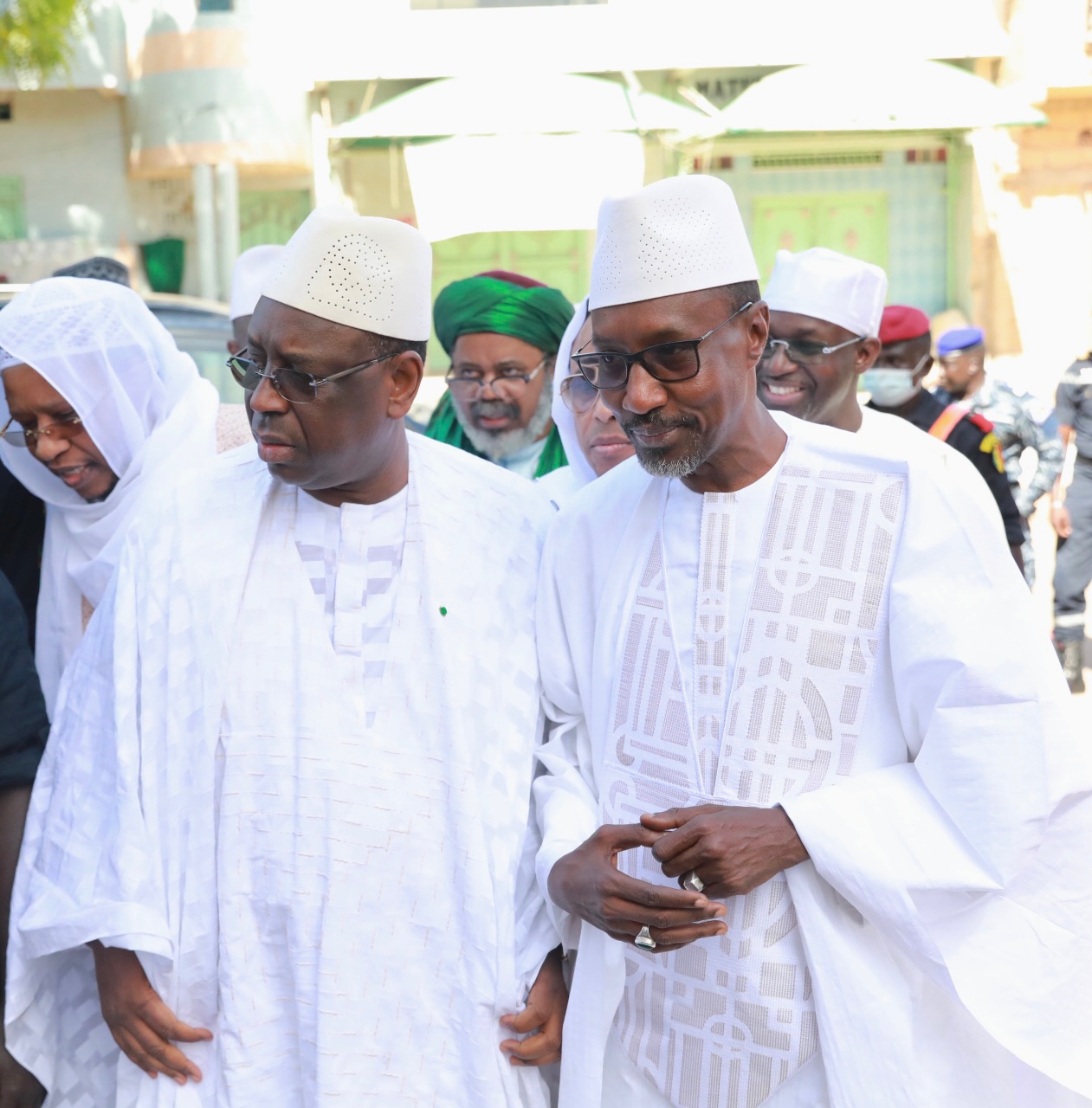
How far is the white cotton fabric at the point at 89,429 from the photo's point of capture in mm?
3135

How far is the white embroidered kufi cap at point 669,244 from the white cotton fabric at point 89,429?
49.3 inches

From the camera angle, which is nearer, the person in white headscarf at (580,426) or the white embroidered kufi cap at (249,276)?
the person in white headscarf at (580,426)

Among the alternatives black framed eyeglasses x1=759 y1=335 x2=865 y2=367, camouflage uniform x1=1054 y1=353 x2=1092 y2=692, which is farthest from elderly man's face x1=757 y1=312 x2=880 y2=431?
camouflage uniform x1=1054 y1=353 x2=1092 y2=692

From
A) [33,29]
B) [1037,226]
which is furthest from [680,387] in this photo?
[1037,226]

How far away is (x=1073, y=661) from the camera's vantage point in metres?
7.46

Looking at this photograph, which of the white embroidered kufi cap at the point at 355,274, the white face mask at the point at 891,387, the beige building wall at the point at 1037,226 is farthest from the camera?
the beige building wall at the point at 1037,226

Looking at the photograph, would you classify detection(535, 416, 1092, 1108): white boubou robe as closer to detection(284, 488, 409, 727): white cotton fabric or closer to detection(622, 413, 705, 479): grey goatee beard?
detection(622, 413, 705, 479): grey goatee beard

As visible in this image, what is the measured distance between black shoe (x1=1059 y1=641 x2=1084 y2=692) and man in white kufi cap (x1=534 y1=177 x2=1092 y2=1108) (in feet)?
18.2

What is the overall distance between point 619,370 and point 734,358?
19 centimetres

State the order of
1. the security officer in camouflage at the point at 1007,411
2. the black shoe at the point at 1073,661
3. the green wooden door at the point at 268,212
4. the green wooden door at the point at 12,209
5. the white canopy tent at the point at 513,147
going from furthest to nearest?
the green wooden door at the point at 268,212 < the green wooden door at the point at 12,209 < the white canopy tent at the point at 513,147 < the security officer in camouflage at the point at 1007,411 < the black shoe at the point at 1073,661

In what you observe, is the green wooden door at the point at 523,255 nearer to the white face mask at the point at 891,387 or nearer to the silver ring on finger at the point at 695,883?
the white face mask at the point at 891,387

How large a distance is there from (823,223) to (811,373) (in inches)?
527

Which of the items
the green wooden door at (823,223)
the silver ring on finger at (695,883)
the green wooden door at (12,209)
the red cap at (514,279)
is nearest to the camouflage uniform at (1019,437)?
the red cap at (514,279)

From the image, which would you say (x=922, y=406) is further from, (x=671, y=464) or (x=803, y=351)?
(x=671, y=464)
